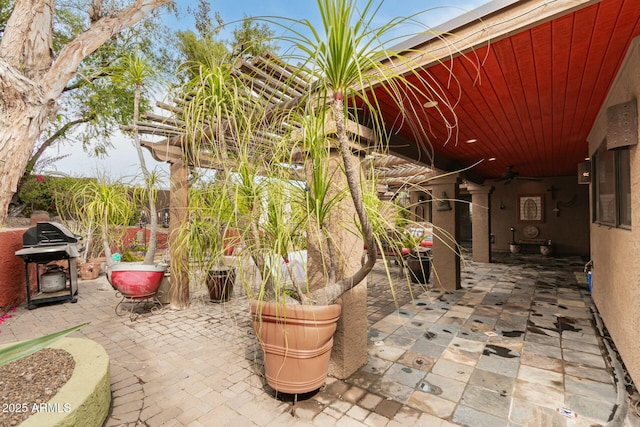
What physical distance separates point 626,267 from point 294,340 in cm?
277

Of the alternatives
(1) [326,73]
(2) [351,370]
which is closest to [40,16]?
(1) [326,73]

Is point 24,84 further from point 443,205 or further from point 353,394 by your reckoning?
point 443,205

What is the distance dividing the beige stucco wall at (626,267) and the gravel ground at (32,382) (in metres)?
3.60

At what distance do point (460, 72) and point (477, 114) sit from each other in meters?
1.06

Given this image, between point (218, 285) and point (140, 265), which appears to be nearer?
point (140, 265)

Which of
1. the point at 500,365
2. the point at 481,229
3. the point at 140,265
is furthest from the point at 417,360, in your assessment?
the point at 481,229

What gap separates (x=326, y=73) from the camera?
138 cm

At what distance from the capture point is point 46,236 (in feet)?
14.0

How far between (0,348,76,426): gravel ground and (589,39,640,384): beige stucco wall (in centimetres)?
360

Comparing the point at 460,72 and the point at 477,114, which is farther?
the point at 477,114

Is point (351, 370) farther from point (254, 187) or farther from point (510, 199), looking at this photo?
point (510, 199)

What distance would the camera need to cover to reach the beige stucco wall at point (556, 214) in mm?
8906

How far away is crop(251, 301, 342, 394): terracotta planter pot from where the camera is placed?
1.83 m

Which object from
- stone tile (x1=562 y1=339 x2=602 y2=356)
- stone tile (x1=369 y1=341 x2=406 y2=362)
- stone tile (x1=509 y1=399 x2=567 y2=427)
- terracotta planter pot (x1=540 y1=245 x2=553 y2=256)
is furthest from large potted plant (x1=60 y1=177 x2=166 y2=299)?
terracotta planter pot (x1=540 y1=245 x2=553 y2=256)
